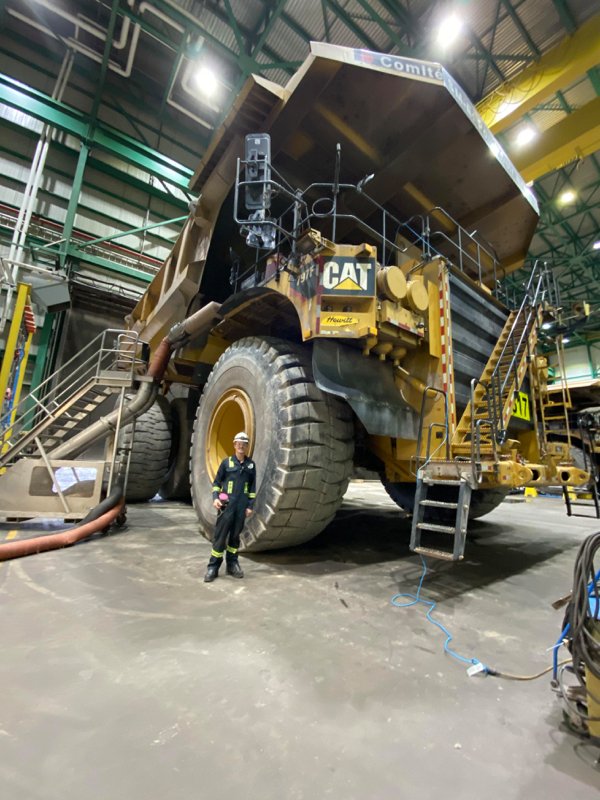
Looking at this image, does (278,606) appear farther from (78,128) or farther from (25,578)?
(78,128)

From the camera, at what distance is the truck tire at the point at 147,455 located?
238 inches

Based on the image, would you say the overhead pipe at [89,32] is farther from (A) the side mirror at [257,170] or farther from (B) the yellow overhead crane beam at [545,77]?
(A) the side mirror at [257,170]

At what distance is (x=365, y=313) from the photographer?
9.61ft

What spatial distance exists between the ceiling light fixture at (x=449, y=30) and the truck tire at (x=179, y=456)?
30.6ft

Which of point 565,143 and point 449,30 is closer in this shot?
point 565,143

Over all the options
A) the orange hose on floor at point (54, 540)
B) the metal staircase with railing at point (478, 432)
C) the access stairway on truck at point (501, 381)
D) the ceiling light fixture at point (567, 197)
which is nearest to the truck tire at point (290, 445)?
the metal staircase with railing at point (478, 432)

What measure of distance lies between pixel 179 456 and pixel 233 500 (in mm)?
4160

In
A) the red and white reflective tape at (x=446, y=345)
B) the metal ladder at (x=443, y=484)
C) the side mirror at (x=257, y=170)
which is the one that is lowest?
the metal ladder at (x=443, y=484)

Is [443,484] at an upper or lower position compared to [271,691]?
upper

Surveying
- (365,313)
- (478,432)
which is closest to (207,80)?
(365,313)

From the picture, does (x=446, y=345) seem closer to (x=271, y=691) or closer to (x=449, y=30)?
(x=271, y=691)

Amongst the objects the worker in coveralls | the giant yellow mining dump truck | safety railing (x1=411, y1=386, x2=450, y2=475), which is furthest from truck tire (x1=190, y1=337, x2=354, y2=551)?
safety railing (x1=411, y1=386, x2=450, y2=475)

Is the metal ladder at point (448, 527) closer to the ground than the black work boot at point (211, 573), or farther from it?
farther from it

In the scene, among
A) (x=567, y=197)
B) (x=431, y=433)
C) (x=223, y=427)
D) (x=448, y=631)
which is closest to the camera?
(x=448, y=631)
